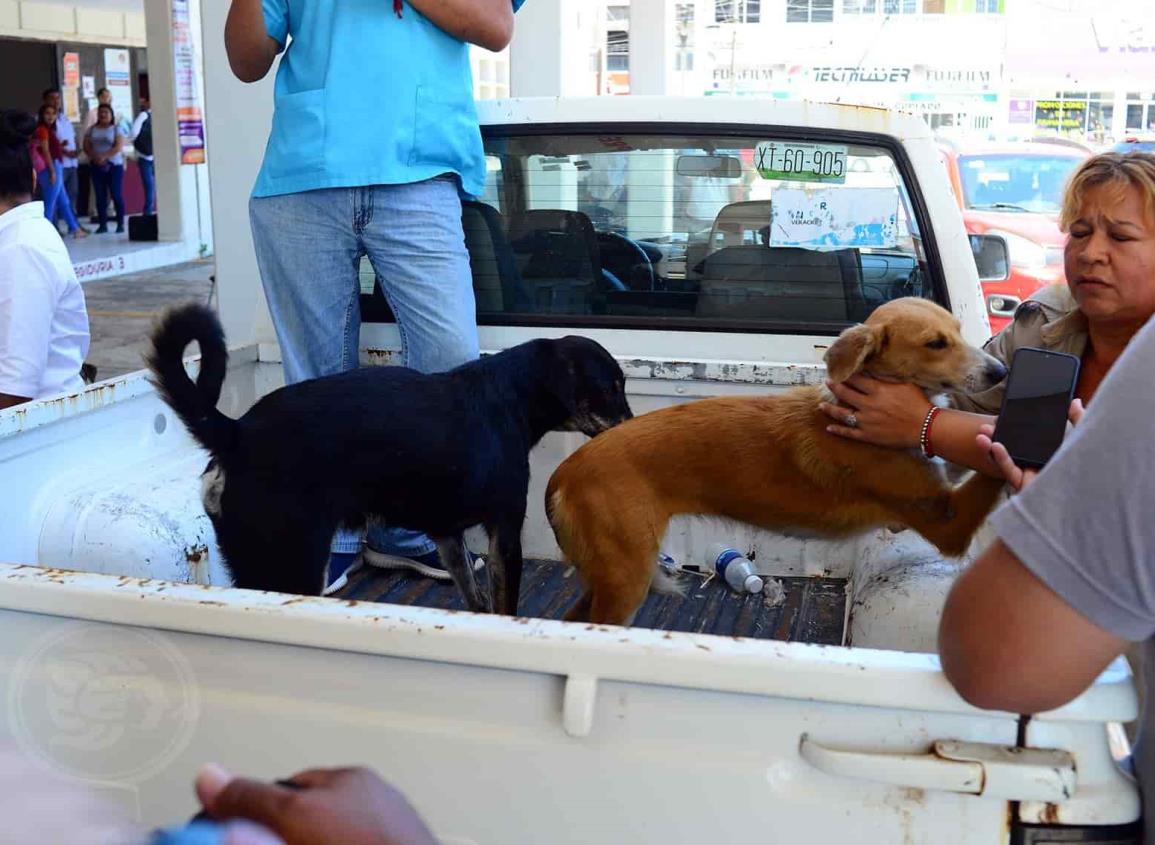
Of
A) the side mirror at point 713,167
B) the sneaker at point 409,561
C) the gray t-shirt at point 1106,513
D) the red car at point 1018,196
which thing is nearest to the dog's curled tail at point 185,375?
the sneaker at point 409,561

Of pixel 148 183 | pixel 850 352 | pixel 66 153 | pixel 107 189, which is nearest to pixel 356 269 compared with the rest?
pixel 850 352

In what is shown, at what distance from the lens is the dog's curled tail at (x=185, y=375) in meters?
2.78

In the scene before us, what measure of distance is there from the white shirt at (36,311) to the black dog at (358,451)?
1.56 metres

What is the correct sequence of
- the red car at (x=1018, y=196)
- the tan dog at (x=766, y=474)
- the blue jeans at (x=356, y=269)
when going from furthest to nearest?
the red car at (x=1018, y=196), the blue jeans at (x=356, y=269), the tan dog at (x=766, y=474)

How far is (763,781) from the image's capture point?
1.62 metres

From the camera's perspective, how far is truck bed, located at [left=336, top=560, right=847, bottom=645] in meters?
3.40

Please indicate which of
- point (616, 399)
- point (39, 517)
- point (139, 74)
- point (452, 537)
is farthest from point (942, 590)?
point (139, 74)

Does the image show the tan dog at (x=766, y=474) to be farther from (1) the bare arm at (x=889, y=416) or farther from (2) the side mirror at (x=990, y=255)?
(2) the side mirror at (x=990, y=255)

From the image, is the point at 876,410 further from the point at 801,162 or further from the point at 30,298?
the point at 30,298

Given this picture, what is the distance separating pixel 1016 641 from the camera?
139 cm

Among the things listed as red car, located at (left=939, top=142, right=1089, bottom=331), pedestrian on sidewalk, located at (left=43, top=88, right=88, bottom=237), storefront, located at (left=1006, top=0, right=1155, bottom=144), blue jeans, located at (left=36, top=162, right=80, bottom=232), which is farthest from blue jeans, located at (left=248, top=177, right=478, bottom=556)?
storefront, located at (left=1006, top=0, right=1155, bottom=144)

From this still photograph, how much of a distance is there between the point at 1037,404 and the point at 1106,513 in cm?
105

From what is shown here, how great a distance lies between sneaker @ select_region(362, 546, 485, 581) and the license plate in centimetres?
151

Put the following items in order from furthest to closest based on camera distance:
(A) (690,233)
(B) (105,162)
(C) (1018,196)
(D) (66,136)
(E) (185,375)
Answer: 1. (B) (105,162)
2. (D) (66,136)
3. (C) (1018,196)
4. (A) (690,233)
5. (E) (185,375)
